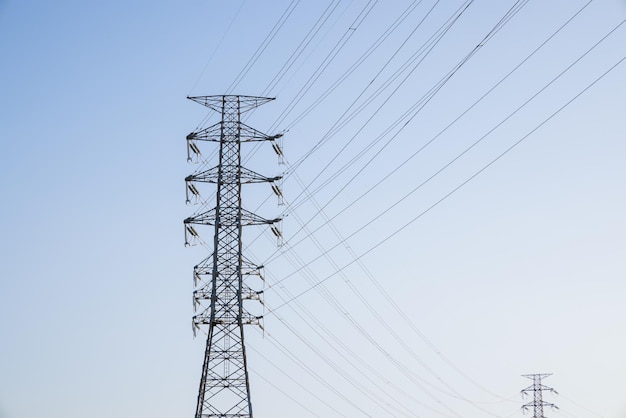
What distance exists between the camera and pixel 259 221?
57.3 meters

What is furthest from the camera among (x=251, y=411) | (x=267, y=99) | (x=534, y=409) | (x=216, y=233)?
(x=534, y=409)

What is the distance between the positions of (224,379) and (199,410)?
1.83 metres

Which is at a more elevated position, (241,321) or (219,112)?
(219,112)

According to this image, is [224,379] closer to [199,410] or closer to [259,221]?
[199,410]

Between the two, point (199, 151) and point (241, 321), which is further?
point (199, 151)

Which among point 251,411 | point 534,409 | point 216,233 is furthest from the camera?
point 534,409

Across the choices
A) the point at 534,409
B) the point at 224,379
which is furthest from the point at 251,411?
the point at 534,409

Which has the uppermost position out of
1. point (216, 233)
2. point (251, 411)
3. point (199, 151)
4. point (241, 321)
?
point (199, 151)

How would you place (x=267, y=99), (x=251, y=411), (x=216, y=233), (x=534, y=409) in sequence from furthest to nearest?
(x=534, y=409) < (x=267, y=99) < (x=216, y=233) < (x=251, y=411)

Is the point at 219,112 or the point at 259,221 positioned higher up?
the point at 219,112

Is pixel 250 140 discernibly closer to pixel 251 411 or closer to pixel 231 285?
pixel 231 285

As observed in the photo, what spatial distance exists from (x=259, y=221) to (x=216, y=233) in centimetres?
231

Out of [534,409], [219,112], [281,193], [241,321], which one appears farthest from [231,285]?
[534,409]

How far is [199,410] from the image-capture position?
52844 millimetres
